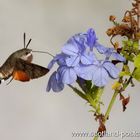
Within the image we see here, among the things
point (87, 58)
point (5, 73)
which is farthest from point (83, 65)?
point (5, 73)

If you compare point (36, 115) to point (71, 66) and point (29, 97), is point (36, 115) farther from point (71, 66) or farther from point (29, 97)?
point (71, 66)

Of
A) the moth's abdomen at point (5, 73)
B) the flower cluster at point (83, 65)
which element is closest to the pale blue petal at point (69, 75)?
the flower cluster at point (83, 65)

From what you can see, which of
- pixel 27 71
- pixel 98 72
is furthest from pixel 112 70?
pixel 27 71

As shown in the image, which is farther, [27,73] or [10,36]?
[10,36]

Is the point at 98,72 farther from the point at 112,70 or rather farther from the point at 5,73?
the point at 5,73

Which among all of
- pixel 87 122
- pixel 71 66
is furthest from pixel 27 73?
pixel 87 122
